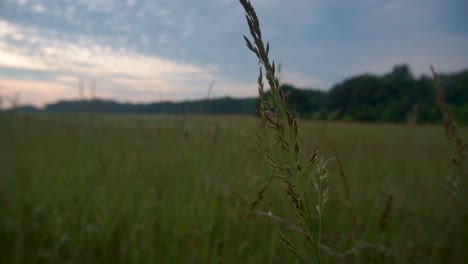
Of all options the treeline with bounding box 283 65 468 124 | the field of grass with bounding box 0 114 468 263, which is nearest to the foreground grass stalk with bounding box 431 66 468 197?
the field of grass with bounding box 0 114 468 263

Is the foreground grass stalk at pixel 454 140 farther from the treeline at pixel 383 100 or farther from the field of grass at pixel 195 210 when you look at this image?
the treeline at pixel 383 100

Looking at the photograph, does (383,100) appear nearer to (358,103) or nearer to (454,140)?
(358,103)

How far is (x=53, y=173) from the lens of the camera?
132 inches

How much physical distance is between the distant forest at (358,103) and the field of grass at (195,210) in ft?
0.54

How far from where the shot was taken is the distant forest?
85.8 inches

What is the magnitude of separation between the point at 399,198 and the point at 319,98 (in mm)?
1952

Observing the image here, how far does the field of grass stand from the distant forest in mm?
164

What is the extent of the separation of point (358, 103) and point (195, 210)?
6.77 ft

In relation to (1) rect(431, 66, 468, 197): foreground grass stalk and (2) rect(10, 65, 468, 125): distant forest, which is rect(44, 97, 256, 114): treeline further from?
(1) rect(431, 66, 468, 197): foreground grass stalk

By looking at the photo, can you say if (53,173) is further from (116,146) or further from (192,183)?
(192,183)

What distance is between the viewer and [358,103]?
2.86 metres

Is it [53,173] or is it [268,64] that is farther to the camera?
[53,173]

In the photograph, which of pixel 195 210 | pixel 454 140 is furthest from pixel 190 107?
pixel 454 140

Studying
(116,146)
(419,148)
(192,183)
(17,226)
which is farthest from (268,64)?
(419,148)
